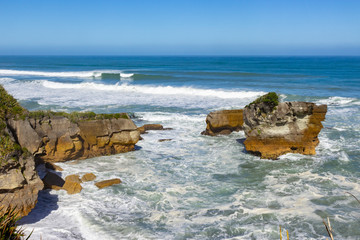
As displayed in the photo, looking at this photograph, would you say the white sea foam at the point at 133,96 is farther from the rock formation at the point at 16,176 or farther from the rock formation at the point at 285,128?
the rock formation at the point at 16,176

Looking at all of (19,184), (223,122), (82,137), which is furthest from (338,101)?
(19,184)

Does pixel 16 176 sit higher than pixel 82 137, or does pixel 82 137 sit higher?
pixel 16 176

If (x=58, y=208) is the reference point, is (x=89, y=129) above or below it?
above

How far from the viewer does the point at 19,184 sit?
973 cm

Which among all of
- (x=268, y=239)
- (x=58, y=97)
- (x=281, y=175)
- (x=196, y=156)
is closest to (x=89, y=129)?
(x=196, y=156)

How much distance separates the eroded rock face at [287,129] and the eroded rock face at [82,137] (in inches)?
243

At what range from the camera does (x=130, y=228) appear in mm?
10070

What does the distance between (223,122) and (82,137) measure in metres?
9.06

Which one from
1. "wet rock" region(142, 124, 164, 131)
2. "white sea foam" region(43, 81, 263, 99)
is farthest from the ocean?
"white sea foam" region(43, 81, 263, 99)

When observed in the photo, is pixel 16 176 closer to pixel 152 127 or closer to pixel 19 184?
pixel 19 184

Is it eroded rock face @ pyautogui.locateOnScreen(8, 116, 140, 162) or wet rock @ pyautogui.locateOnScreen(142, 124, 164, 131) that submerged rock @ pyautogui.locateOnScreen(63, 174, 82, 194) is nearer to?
eroded rock face @ pyautogui.locateOnScreen(8, 116, 140, 162)

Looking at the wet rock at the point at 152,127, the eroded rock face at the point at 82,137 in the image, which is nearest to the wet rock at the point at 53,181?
the eroded rock face at the point at 82,137

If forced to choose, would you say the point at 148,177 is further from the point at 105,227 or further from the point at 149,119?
the point at 149,119

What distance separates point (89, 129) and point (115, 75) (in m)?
53.5
